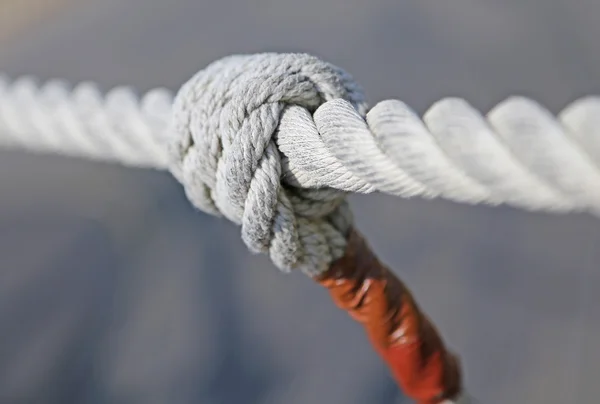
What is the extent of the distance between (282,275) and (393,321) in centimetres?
66

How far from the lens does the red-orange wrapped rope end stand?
0.48m

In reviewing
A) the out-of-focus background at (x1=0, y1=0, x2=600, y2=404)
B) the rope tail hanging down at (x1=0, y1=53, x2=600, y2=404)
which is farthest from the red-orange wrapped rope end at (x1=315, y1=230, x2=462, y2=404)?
the out-of-focus background at (x1=0, y1=0, x2=600, y2=404)

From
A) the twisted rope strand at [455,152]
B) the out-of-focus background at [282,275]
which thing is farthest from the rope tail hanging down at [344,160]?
the out-of-focus background at [282,275]

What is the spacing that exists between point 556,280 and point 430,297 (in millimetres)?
243

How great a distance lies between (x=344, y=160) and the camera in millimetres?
372

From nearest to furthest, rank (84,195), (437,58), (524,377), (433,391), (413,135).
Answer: (413,135) < (433,391) < (524,377) < (84,195) < (437,58)

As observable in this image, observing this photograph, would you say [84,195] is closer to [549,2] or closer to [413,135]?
[413,135]

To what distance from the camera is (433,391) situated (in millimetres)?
509

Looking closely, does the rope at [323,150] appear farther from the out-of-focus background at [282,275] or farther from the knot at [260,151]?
the out-of-focus background at [282,275]

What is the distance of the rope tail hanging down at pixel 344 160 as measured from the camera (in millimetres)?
281

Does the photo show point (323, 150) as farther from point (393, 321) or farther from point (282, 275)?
point (282, 275)

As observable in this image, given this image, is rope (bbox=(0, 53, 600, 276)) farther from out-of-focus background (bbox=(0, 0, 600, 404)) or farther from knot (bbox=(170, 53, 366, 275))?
out-of-focus background (bbox=(0, 0, 600, 404))

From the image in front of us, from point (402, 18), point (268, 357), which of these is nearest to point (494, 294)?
point (268, 357)

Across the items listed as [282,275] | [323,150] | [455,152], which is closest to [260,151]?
[323,150]
